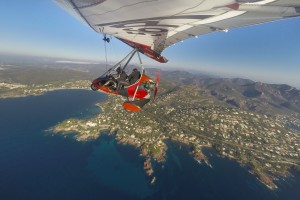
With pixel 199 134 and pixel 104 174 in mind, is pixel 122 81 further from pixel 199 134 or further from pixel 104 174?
pixel 199 134

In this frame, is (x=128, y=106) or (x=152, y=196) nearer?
(x=128, y=106)

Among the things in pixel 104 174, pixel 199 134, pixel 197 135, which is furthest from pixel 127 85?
pixel 199 134

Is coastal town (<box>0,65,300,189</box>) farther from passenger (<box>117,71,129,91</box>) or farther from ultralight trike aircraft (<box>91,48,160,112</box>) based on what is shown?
passenger (<box>117,71,129,91</box>)

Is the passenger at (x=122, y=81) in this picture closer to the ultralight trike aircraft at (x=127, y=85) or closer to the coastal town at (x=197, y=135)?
the ultralight trike aircraft at (x=127, y=85)

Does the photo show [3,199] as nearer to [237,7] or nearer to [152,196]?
[152,196]

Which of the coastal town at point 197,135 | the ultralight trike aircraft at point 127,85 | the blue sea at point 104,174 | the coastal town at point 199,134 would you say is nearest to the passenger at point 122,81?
the ultralight trike aircraft at point 127,85

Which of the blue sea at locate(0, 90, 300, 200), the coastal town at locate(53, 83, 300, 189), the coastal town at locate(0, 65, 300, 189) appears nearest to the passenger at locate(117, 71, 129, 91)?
the blue sea at locate(0, 90, 300, 200)

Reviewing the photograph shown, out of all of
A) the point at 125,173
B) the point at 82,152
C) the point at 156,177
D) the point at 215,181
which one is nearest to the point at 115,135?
the point at 82,152
